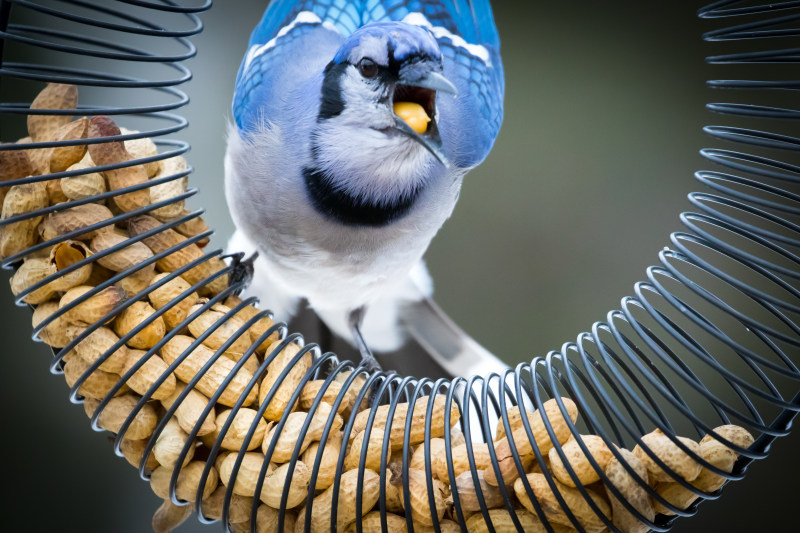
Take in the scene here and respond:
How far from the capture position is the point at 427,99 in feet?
2.34

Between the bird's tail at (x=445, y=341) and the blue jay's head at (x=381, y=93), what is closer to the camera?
the blue jay's head at (x=381, y=93)

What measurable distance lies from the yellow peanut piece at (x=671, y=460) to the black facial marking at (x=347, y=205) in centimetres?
40

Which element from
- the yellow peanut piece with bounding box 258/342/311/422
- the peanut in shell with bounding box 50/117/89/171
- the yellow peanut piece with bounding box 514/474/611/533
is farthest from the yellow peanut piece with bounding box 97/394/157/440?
the yellow peanut piece with bounding box 514/474/611/533

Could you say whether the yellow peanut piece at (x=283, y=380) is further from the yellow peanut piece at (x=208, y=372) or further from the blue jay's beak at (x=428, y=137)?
the blue jay's beak at (x=428, y=137)

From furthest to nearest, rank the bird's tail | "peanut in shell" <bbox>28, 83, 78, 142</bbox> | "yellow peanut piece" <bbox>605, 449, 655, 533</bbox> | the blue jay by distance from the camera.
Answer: the bird's tail, the blue jay, "peanut in shell" <bbox>28, 83, 78, 142</bbox>, "yellow peanut piece" <bbox>605, 449, 655, 533</bbox>

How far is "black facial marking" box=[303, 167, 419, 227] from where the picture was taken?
789 mm

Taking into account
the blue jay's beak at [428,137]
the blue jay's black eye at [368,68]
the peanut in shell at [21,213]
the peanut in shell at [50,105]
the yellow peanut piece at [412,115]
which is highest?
the blue jay's black eye at [368,68]

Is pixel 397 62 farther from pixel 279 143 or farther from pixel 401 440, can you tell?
pixel 401 440

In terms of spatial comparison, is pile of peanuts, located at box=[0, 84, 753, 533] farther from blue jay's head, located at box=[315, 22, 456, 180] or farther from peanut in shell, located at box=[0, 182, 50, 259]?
blue jay's head, located at box=[315, 22, 456, 180]

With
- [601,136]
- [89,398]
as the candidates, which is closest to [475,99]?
[601,136]

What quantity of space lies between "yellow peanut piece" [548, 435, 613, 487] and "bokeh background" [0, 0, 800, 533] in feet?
1.11

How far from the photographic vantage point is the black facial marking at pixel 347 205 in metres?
0.79

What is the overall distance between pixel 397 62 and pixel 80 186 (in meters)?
0.32

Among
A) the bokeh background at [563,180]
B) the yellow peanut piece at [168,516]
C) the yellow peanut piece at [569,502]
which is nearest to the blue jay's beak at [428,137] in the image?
the bokeh background at [563,180]
